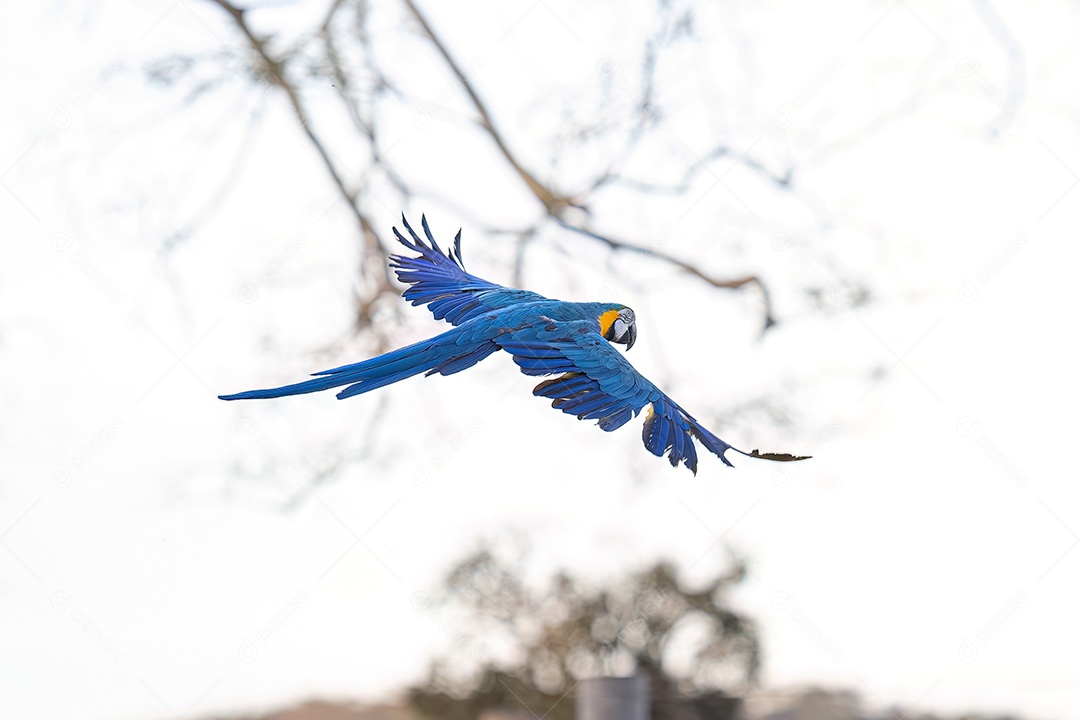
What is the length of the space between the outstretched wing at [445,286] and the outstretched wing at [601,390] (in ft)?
1.30

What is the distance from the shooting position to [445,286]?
3.70 meters

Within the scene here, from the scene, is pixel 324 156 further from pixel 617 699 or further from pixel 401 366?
pixel 617 699

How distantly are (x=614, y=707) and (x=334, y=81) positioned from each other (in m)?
3.57

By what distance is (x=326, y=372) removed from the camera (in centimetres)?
252

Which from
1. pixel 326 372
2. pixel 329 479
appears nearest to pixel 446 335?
pixel 326 372

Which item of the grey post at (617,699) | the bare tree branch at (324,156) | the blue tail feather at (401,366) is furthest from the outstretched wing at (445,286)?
the grey post at (617,699)

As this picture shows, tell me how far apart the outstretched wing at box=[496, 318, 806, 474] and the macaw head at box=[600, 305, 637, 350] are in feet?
1.35

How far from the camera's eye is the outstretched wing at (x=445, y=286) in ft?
10.9

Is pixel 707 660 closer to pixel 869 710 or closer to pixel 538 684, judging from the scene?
pixel 538 684

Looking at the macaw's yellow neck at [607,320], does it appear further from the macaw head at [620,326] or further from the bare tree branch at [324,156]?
the bare tree branch at [324,156]

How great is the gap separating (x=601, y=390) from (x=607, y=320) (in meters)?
0.55

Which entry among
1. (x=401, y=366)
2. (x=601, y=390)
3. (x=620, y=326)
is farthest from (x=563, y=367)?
(x=620, y=326)

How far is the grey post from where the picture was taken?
262cm

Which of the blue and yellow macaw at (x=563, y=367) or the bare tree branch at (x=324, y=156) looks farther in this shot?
the bare tree branch at (x=324, y=156)
